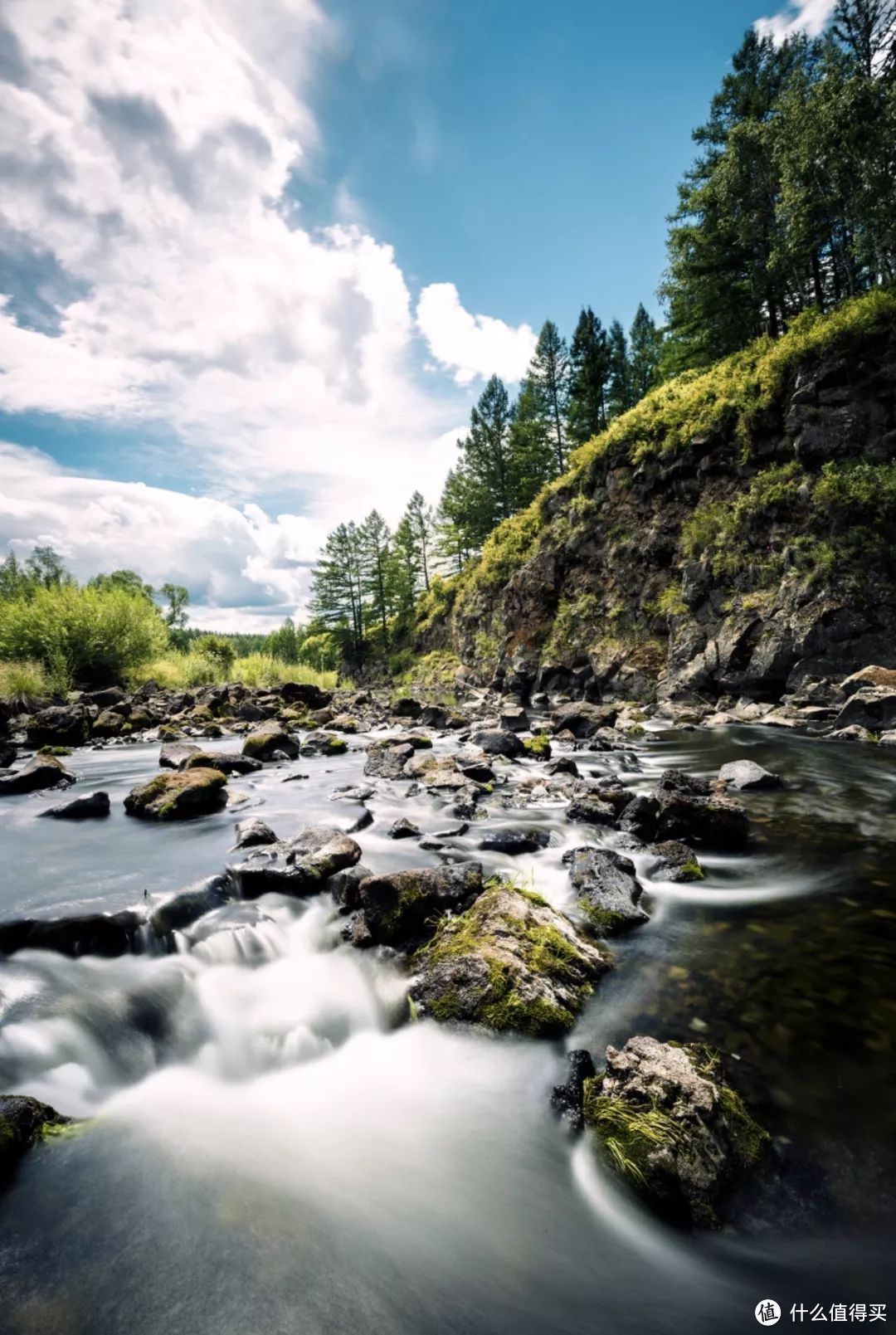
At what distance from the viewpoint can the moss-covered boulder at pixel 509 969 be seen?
155 inches

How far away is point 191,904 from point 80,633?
25.5m

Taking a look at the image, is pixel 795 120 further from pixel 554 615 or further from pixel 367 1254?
pixel 367 1254

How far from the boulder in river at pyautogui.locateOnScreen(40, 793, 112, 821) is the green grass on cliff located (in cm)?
2260

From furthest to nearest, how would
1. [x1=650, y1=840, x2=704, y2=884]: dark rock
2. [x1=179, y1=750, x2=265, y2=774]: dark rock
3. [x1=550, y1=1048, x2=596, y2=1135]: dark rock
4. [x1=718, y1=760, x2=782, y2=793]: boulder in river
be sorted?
[x1=179, y1=750, x2=265, y2=774]: dark rock < [x1=718, y1=760, x2=782, y2=793]: boulder in river < [x1=650, y1=840, x2=704, y2=884]: dark rock < [x1=550, y1=1048, x2=596, y2=1135]: dark rock

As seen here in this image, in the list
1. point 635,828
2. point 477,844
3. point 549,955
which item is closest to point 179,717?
point 477,844

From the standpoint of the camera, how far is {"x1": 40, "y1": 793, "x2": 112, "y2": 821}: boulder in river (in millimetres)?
9203

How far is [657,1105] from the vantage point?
9.37 ft

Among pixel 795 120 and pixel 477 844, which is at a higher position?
pixel 795 120

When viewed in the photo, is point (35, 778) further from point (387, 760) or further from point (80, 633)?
point (80, 633)

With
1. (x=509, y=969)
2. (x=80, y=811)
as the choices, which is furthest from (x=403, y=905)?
(x=80, y=811)

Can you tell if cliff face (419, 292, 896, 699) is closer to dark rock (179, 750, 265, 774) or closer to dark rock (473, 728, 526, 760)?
dark rock (473, 728, 526, 760)

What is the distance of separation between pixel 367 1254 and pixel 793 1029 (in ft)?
9.71

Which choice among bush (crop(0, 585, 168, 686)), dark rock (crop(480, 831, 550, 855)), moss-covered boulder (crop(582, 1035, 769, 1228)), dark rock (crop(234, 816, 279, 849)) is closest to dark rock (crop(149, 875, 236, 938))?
dark rock (crop(234, 816, 279, 849))

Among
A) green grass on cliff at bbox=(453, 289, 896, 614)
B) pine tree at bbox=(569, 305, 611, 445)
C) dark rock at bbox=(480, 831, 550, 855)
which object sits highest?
pine tree at bbox=(569, 305, 611, 445)
